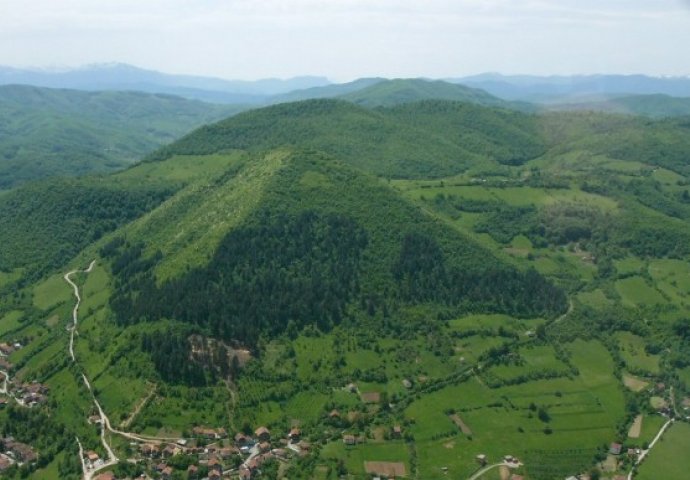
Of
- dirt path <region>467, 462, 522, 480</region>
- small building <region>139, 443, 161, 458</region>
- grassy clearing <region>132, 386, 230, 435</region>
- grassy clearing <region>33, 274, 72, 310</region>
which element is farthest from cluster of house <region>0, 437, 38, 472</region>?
dirt path <region>467, 462, 522, 480</region>

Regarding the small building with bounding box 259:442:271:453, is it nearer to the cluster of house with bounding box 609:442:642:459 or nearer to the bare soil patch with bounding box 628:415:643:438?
the cluster of house with bounding box 609:442:642:459

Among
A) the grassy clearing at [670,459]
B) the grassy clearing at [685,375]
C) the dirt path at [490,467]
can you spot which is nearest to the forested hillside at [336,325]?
the dirt path at [490,467]

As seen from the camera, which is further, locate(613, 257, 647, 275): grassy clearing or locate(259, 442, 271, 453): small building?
locate(613, 257, 647, 275): grassy clearing

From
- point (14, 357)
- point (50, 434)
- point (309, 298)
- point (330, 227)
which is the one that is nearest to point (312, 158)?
point (330, 227)

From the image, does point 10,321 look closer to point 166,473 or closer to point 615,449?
point 166,473

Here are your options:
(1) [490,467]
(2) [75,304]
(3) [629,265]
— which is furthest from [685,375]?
(2) [75,304]

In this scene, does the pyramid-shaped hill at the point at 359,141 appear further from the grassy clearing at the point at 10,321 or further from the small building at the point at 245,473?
the small building at the point at 245,473
